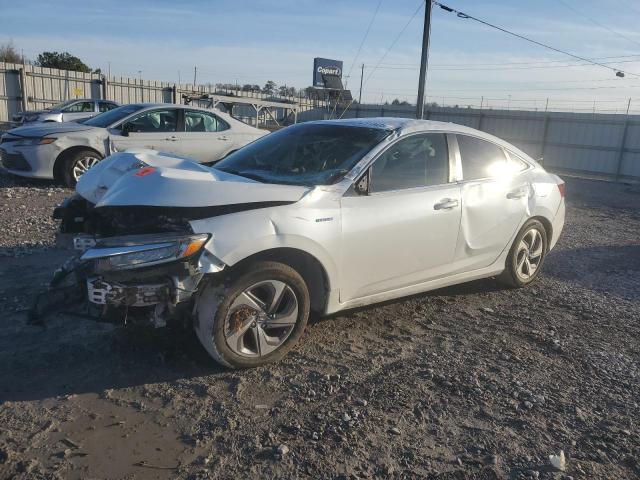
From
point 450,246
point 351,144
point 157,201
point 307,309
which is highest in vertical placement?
point 351,144

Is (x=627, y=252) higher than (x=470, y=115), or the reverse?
(x=470, y=115)

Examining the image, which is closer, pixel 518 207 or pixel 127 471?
pixel 127 471

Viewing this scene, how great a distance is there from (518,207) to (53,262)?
4657 millimetres

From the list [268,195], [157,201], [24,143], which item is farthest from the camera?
[24,143]

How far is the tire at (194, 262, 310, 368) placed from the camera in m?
3.55

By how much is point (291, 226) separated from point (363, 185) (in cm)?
77

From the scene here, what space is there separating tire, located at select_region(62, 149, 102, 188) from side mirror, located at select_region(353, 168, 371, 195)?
708cm

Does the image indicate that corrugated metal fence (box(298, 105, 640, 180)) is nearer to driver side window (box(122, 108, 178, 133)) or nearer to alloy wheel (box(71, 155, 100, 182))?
driver side window (box(122, 108, 178, 133))

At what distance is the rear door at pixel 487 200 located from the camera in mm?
4973

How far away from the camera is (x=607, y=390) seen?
12.5 feet

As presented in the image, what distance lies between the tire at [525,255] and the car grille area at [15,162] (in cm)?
802

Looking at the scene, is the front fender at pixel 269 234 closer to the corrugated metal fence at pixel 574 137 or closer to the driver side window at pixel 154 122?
the driver side window at pixel 154 122

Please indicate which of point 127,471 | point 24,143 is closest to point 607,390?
point 127,471

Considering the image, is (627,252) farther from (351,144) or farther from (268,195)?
(268,195)
